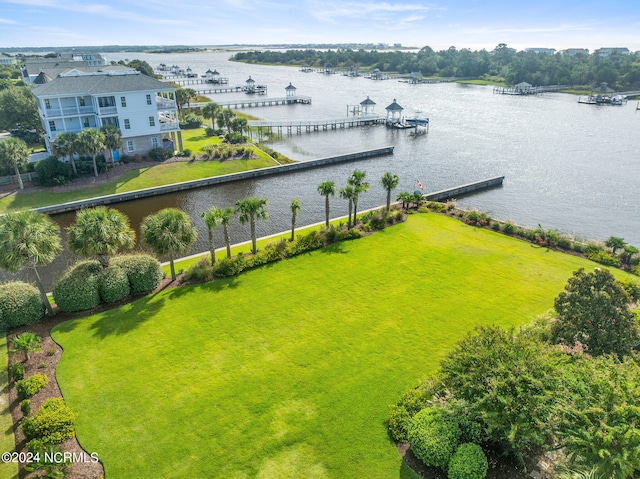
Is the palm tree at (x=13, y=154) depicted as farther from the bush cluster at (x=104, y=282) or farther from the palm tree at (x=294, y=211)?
the palm tree at (x=294, y=211)

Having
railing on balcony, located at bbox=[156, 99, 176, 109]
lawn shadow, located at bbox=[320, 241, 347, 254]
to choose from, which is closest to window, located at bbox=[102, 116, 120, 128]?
railing on balcony, located at bbox=[156, 99, 176, 109]

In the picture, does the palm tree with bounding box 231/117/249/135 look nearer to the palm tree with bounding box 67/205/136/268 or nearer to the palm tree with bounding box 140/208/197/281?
the palm tree with bounding box 140/208/197/281

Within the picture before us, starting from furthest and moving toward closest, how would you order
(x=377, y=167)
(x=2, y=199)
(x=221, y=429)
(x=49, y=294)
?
(x=377, y=167)
(x=2, y=199)
(x=49, y=294)
(x=221, y=429)

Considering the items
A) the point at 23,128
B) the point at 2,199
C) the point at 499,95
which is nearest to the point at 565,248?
the point at 2,199

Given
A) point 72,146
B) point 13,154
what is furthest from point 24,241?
point 72,146

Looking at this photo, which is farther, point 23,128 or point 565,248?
point 23,128

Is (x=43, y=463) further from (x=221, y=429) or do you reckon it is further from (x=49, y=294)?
(x=49, y=294)

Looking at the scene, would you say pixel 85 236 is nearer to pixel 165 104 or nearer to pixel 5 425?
pixel 5 425
